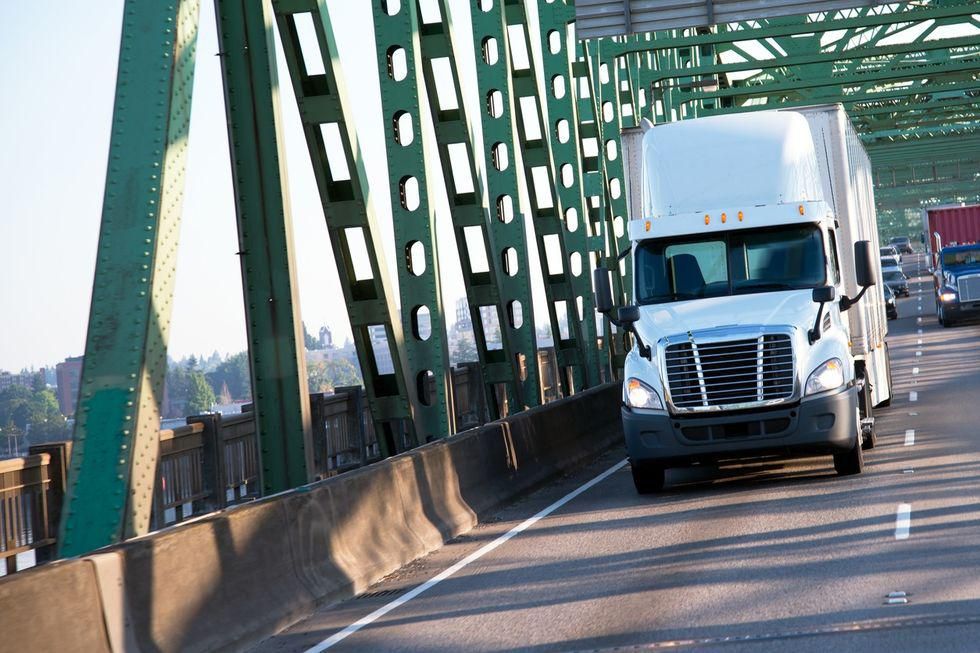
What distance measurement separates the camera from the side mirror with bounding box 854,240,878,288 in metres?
15.0

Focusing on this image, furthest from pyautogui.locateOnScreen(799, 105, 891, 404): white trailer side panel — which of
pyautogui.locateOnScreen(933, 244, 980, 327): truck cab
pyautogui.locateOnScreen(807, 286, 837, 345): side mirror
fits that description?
pyautogui.locateOnScreen(933, 244, 980, 327): truck cab

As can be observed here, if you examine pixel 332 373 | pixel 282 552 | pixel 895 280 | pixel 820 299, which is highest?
pixel 820 299

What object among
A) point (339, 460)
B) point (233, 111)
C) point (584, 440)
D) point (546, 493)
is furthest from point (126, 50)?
point (584, 440)

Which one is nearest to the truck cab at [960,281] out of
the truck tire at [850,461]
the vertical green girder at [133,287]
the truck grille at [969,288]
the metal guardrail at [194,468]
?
the truck grille at [969,288]

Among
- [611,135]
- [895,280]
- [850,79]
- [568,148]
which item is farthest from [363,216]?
[895,280]

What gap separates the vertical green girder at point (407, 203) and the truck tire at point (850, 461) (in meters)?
4.20

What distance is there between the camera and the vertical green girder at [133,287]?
829 cm

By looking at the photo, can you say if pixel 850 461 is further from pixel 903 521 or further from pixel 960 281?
pixel 960 281

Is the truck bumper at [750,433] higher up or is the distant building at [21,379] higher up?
the distant building at [21,379]

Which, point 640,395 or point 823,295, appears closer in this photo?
point 640,395

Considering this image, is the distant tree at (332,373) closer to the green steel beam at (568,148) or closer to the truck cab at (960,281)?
the green steel beam at (568,148)

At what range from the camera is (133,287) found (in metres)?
8.60

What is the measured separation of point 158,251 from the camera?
Answer: 28.8 feet

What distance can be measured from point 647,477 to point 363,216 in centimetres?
406
